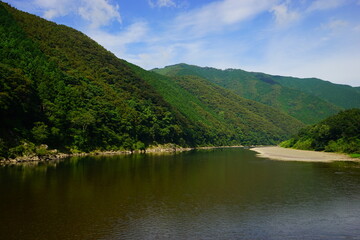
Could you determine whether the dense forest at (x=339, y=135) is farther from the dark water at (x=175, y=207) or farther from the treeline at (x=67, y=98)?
the treeline at (x=67, y=98)

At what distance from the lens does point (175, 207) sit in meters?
32.0

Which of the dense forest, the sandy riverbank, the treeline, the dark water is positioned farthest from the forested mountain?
the dense forest

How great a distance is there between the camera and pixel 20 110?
8131 cm

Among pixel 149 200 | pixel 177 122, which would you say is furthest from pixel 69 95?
pixel 149 200

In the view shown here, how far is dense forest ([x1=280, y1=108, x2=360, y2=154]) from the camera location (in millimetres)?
102944

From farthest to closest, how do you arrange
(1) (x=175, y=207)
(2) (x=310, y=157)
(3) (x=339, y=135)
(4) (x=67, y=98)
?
(3) (x=339, y=135) < (4) (x=67, y=98) < (2) (x=310, y=157) < (1) (x=175, y=207)

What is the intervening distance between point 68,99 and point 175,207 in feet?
306

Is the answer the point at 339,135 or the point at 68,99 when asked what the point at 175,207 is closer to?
the point at 68,99

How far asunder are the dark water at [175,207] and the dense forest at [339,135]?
198ft

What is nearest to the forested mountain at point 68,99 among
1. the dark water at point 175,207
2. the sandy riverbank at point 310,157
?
the dark water at point 175,207

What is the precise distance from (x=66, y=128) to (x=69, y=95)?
19716mm

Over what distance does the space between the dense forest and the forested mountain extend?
7508 centimetres

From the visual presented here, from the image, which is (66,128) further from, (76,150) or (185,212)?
(185,212)

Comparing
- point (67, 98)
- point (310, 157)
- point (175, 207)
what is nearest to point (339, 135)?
point (310, 157)
